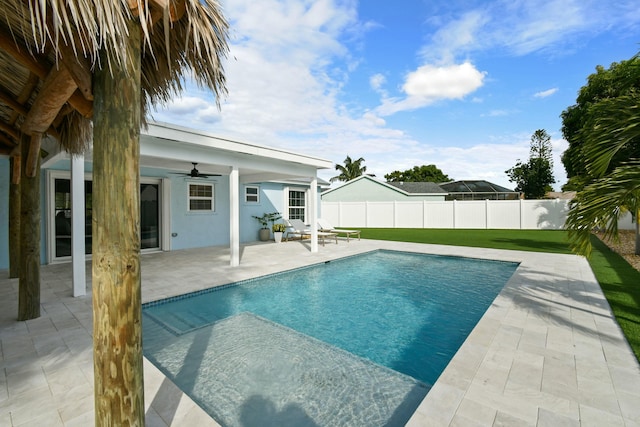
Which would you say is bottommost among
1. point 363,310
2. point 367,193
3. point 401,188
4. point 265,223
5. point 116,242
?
point 363,310

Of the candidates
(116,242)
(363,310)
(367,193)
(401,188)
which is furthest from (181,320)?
(401,188)

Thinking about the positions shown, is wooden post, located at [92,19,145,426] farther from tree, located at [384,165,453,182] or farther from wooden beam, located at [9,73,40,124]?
tree, located at [384,165,453,182]

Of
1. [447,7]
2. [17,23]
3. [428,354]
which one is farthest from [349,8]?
[428,354]

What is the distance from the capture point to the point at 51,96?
2.79 meters

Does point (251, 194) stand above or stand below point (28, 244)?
above

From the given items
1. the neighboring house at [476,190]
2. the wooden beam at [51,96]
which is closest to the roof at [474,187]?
the neighboring house at [476,190]

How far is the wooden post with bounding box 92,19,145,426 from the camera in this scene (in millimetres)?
1692

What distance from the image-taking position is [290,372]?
3.47m

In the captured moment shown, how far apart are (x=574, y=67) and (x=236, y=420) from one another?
55.7 ft

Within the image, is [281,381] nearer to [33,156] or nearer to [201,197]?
[33,156]

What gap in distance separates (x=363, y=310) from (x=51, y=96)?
17.2ft

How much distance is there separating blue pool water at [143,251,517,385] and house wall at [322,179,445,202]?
1921 cm

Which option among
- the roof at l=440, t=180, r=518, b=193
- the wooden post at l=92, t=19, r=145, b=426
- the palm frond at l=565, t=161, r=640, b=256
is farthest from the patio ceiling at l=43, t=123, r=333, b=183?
the roof at l=440, t=180, r=518, b=193

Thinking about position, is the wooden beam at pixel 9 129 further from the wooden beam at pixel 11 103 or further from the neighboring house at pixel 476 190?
the neighboring house at pixel 476 190
